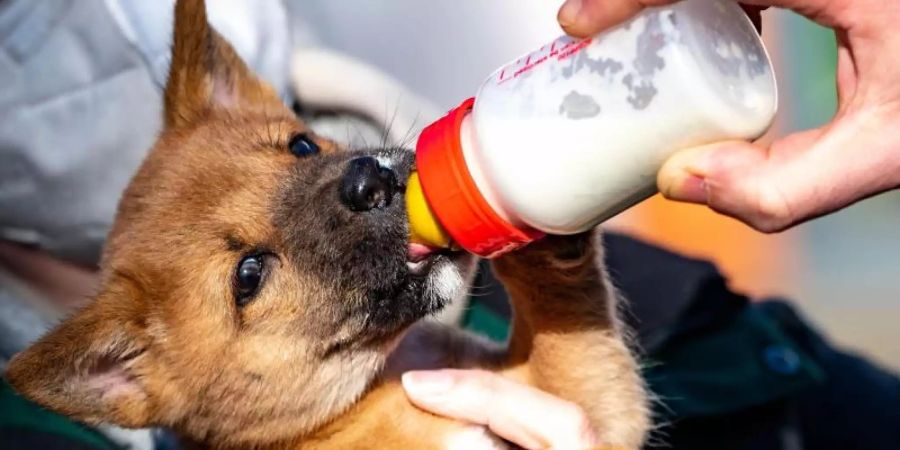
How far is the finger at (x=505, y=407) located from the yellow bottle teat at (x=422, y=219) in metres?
0.30

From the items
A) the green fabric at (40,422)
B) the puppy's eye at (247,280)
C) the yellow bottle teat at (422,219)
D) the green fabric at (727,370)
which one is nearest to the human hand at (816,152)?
the yellow bottle teat at (422,219)

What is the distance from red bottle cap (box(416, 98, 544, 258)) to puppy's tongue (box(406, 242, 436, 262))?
240 millimetres

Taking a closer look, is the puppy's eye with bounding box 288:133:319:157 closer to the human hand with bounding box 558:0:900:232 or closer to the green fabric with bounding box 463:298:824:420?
the green fabric with bounding box 463:298:824:420

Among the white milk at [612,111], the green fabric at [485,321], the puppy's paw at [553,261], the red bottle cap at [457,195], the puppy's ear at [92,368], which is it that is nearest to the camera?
the white milk at [612,111]

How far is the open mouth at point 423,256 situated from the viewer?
150cm

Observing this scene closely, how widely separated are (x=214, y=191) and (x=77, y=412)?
16.1 inches

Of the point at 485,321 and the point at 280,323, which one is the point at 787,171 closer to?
the point at 280,323

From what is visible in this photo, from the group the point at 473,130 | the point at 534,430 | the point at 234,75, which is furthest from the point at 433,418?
the point at 234,75

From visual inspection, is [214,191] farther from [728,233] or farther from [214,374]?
[728,233]

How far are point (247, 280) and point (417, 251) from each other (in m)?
0.29

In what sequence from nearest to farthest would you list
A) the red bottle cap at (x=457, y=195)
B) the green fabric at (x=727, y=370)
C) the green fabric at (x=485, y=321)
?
the red bottle cap at (x=457, y=195) → the green fabric at (x=727, y=370) → the green fabric at (x=485, y=321)

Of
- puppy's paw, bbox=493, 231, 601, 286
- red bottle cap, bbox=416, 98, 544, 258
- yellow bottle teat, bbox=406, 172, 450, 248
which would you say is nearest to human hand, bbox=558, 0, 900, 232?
red bottle cap, bbox=416, 98, 544, 258

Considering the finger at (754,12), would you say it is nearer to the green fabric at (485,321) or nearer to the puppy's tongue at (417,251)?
the puppy's tongue at (417,251)

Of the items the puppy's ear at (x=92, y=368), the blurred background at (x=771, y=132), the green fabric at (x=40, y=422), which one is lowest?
the blurred background at (x=771, y=132)
